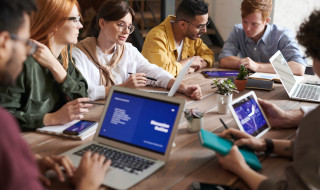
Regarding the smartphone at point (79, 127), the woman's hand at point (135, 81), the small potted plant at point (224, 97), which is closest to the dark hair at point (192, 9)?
the woman's hand at point (135, 81)

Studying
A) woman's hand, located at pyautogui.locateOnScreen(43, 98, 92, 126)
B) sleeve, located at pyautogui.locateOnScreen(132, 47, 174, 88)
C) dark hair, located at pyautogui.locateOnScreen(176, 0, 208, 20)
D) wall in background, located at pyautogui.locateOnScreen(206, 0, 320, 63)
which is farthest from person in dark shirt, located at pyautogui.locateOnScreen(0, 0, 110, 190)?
wall in background, located at pyautogui.locateOnScreen(206, 0, 320, 63)

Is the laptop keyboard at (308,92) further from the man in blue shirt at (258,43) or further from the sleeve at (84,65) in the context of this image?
the sleeve at (84,65)

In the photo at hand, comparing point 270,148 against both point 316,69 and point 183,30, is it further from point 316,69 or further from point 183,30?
point 183,30

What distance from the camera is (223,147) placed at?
1.34m

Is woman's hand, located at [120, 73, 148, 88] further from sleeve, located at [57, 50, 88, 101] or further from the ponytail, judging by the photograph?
the ponytail

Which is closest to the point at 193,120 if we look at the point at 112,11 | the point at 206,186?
the point at 206,186

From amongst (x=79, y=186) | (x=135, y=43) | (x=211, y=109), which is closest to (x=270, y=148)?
(x=211, y=109)

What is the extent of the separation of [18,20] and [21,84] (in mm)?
829

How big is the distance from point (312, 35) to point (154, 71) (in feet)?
4.78

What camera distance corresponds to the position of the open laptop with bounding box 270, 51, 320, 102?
2225 millimetres

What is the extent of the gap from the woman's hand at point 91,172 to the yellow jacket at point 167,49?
64.6 inches

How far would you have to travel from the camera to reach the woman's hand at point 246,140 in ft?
4.59

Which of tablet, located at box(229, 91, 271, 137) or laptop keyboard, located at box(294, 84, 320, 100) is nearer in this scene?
tablet, located at box(229, 91, 271, 137)

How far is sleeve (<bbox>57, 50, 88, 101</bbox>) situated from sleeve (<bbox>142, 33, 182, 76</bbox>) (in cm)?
87
